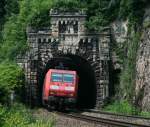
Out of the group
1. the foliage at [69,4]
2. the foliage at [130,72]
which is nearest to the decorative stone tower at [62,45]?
the foliage at [130,72]

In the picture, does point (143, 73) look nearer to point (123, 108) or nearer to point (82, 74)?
point (123, 108)

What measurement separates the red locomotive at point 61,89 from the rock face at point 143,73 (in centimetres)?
437

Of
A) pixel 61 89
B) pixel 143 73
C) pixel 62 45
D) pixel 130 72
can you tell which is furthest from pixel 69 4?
pixel 143 73

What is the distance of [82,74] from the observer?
45594mm

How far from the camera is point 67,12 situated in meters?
40.3

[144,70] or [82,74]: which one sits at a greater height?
[82,74]

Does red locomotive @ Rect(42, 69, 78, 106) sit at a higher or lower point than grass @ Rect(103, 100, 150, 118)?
higher

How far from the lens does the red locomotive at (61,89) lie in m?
35.6

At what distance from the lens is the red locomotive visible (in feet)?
117

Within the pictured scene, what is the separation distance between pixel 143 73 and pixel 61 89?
580 cm

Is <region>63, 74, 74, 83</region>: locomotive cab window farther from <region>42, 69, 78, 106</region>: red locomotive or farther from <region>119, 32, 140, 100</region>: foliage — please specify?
<region>119, 32, 140, 100</region>: foliage

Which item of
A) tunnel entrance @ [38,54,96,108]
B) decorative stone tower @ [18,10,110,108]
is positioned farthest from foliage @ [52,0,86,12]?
tunnel entrance @ [38,54,96,108]

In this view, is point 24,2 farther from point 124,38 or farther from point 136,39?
point 136,39

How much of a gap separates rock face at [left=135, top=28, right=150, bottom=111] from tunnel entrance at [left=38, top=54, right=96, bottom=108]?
700cm
